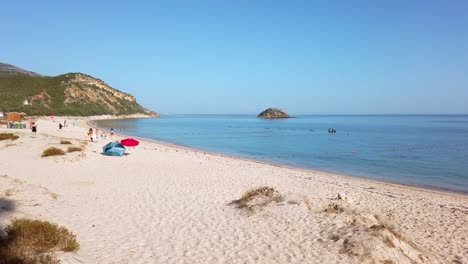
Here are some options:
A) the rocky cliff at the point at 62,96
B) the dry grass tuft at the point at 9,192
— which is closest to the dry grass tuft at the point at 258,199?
the dry grass tuft at the point at 9,192

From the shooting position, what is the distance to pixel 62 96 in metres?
117

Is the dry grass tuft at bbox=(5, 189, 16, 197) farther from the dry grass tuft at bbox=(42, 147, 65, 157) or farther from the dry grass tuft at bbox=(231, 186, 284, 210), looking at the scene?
the dry grass tuft at bbox=(42, 147, 65, 157)

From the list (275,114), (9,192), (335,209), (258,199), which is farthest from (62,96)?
(335,209)

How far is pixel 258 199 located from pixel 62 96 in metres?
120

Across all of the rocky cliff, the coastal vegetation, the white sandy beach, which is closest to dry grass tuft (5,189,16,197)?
the white sandy beach

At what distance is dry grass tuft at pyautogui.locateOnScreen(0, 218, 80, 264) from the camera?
6.26 metres

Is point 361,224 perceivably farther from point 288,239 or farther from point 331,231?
point 288,239

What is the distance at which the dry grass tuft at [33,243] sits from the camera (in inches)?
246

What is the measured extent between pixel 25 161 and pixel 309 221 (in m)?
16.9

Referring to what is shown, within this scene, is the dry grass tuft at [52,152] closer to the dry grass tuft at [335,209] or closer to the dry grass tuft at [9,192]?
the dry grass tuft at [9,192]

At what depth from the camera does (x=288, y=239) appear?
9.27 m

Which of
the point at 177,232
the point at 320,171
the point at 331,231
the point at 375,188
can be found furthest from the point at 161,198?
the point at 320,171

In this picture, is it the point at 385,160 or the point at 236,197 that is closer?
the point at 236,197

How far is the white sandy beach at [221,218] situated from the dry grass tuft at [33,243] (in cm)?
36
